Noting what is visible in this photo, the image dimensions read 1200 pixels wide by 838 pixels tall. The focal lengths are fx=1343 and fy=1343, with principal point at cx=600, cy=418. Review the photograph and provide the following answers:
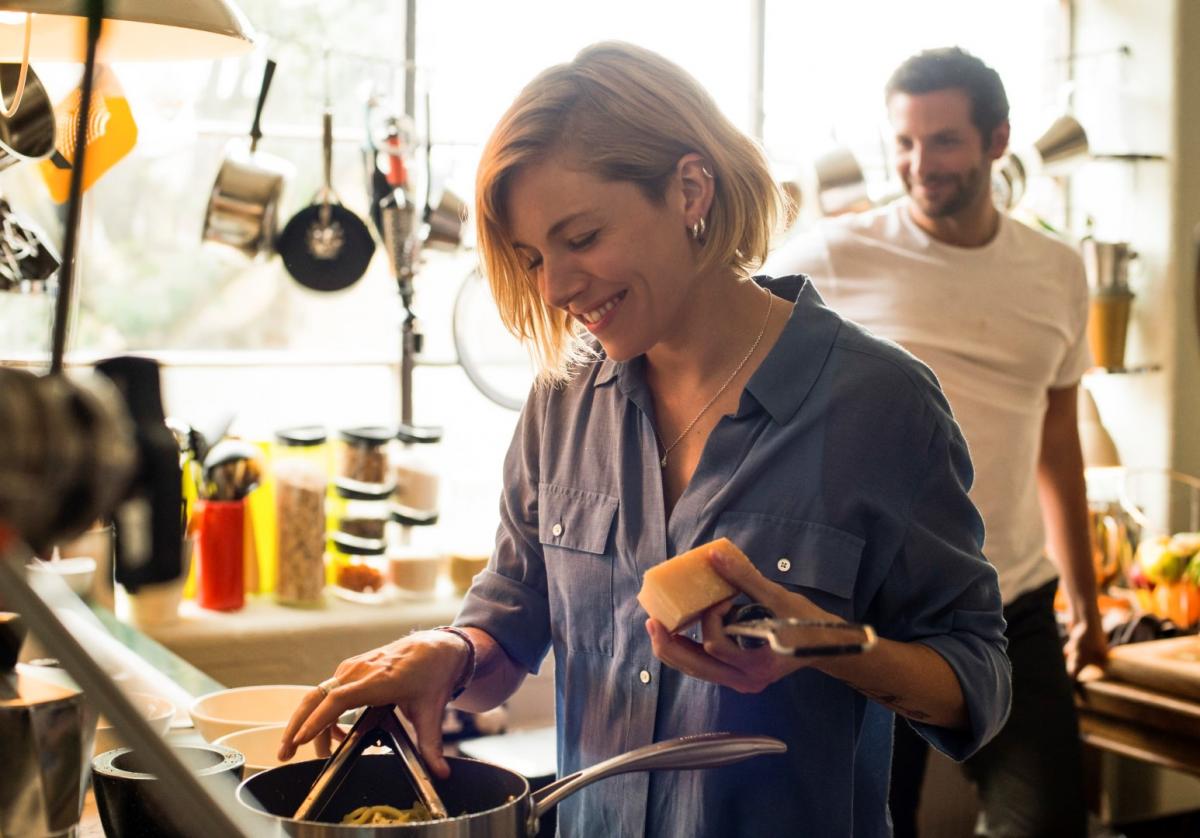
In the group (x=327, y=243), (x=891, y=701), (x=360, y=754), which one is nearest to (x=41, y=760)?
(x=360, y=754)

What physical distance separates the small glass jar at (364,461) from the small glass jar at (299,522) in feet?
0.23

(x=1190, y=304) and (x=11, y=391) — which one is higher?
(x=1190, y=304)

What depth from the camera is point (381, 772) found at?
110cm

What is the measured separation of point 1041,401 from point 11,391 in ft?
8.05

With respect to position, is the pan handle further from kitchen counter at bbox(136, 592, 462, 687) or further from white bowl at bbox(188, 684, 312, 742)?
white bowl at bbox(188, 684, 312, 742)

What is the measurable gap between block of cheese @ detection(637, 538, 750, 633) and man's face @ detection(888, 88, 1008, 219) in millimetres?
1641

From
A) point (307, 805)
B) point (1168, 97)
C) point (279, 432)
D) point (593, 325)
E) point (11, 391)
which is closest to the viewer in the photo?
point (11, 391)

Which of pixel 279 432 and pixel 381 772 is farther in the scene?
pixel 279 432

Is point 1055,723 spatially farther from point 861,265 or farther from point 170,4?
point 170,4

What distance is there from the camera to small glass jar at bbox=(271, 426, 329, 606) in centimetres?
271

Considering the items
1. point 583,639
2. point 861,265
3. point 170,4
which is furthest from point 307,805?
point 861,265

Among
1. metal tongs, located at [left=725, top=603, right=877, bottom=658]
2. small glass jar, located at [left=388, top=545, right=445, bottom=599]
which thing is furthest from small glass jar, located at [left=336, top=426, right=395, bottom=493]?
metal tongs, located at [left=725, top=603, right=877, bottom=658]

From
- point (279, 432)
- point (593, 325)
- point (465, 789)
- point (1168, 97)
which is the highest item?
point (1168, 97)

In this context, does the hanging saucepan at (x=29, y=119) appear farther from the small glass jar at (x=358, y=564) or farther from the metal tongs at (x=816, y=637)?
the small glass jar at (x=358, y=564)
